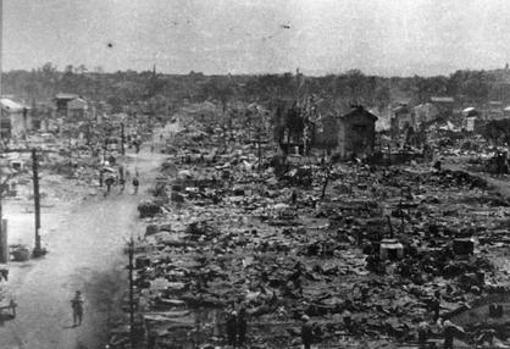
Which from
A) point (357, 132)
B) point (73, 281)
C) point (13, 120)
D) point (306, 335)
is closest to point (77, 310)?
point (73, 281)

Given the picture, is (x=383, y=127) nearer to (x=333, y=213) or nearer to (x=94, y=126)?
(x=94, y=126)

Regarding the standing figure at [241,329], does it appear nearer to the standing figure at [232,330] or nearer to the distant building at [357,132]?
the standing figure at [232,330]

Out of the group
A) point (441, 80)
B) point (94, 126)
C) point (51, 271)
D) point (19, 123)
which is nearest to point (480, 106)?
point (441, 80)

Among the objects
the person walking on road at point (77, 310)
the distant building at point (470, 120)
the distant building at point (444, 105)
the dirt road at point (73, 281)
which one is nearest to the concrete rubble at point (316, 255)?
the dirt road at point (73, 281)

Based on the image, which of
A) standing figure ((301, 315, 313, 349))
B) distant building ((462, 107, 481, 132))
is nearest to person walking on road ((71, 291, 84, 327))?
standing figure ((301, 315, 313, 349))

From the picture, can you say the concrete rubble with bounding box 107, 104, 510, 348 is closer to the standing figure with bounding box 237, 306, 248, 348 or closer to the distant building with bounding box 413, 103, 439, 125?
the standing figure with bounding box 237, 306, 248, 348

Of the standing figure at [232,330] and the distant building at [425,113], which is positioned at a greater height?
the distant building at [425,113]
